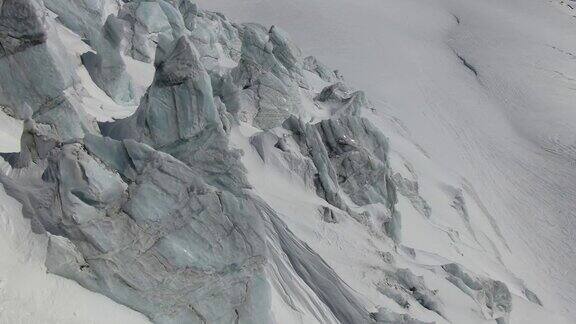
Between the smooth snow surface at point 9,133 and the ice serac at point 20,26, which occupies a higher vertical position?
the ice serac at point 20,26

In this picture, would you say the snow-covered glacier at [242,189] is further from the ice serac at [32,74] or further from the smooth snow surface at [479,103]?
the smooth snow surface at [479,103]

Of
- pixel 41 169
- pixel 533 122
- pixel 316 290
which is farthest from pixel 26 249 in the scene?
pixel 533 122

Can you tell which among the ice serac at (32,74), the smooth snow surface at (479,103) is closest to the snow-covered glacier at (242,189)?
the ice serac at (32,74)

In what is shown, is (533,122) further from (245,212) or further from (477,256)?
(245,212)

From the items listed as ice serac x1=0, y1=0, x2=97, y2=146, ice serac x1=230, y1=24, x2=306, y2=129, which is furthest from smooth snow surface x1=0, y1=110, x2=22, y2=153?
ice serac x1=230, y1=24, x2=306, y2=129

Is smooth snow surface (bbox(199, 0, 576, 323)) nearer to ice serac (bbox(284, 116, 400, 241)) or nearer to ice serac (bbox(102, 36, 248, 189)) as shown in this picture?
ice serac (bbox(284, 116, 400, 241))
